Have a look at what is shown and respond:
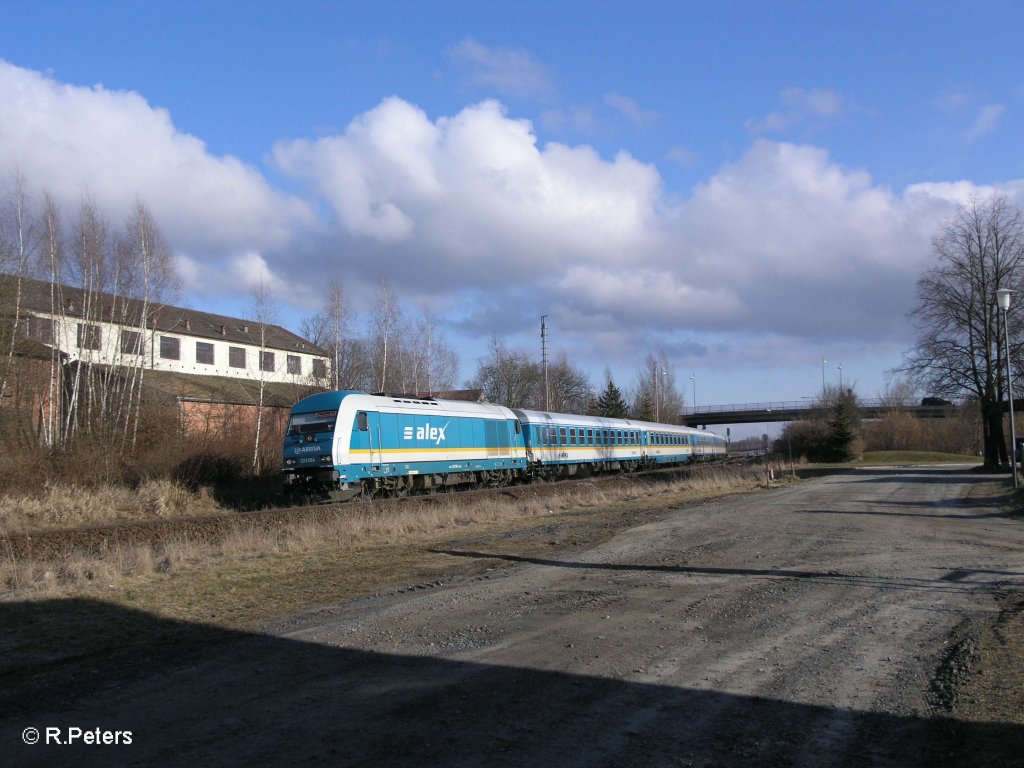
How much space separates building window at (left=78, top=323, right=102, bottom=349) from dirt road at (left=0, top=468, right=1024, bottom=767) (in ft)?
77.5

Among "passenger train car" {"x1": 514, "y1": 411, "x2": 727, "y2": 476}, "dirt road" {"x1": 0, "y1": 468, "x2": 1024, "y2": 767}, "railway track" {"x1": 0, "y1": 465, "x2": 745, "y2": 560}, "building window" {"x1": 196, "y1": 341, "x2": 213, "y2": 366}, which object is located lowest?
"railway track" {"x1": 0, "y1": 465, "x2": 745, "y2": 560}

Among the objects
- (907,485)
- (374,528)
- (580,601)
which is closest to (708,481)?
(907,485)

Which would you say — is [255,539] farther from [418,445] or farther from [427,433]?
[427,433]

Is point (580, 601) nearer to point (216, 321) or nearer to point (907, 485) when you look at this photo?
point (907, 485)

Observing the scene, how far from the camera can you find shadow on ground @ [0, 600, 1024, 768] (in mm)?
4316

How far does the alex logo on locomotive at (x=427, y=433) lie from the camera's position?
2342cm

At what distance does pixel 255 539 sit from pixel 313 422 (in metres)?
7.34

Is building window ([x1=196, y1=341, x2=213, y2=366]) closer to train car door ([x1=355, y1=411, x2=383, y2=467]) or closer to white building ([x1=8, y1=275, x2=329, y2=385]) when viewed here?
white building ([x1=8, y1=275, x2=329, y2=385])

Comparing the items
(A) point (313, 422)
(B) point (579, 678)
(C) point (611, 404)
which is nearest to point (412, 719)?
(B) point (579, 678)

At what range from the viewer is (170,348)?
47312mm

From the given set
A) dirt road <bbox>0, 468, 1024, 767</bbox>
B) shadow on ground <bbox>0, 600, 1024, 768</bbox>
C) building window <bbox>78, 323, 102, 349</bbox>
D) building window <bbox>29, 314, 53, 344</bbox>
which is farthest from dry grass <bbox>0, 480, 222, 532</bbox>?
shadow on ground <bbox>0, 600, 1024, 768</bbox>

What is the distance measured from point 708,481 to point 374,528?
1990cm

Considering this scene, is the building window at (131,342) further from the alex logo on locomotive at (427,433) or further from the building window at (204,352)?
the building window at (204,352)

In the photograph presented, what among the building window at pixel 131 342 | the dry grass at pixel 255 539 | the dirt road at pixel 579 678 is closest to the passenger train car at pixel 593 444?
the dry grass at pixel 255 539
